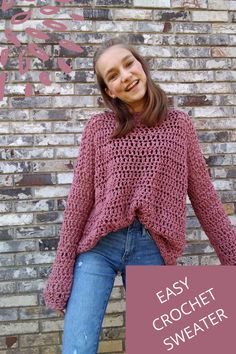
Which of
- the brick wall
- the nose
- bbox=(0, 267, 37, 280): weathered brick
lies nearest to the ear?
the nose

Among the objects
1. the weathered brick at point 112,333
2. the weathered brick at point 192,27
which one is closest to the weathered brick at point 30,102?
the weathered brick at point 192,27

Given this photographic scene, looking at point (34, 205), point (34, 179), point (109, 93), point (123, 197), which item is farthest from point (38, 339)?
point (109, 93)

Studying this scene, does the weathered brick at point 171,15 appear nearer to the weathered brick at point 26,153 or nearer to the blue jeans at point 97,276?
the weathered brick at point 26,153

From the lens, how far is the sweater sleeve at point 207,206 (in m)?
2.11

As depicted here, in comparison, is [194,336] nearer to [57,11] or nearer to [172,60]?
[172,60]

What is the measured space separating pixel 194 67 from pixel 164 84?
→ 207 millimetres

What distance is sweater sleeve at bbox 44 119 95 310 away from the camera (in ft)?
6.52

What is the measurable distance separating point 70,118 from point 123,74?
0.90 metres

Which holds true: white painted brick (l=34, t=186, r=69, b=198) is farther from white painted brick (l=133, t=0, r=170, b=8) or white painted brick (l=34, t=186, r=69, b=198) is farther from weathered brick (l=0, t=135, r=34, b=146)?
white painted brick (l=133, t=0, r=170, b=8)

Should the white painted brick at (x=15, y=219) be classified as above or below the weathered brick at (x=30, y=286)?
above

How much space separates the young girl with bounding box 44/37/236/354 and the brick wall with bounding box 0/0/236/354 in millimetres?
793

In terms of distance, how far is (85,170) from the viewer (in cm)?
206

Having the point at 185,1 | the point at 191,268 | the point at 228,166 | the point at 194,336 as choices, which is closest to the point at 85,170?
the point at 191,268

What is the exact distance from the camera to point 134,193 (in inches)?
78.2
